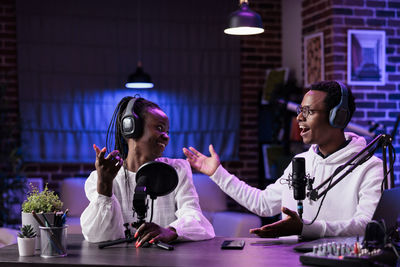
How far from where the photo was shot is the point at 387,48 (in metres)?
5.17

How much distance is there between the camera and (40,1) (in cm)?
621

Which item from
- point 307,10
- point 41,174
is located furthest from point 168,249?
point 41,174

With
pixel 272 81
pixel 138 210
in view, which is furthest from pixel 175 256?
pixel 272 81

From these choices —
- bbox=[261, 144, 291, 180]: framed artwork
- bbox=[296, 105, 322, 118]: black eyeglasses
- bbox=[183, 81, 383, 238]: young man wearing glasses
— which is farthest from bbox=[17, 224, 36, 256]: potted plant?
bbox=[261, 144, 291, 180]: framed artwork

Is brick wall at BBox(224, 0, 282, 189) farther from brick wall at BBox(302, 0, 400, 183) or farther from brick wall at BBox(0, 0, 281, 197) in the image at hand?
brick wall at BBox(302, 0, 400, 183)

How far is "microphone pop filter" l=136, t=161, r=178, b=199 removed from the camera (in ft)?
6.70

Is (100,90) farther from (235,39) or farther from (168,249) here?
(168,249)

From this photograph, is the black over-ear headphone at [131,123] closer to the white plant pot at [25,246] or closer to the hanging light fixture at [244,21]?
the white plant pot at [25,246]

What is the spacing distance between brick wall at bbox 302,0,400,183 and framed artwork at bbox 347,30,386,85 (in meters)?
0.05

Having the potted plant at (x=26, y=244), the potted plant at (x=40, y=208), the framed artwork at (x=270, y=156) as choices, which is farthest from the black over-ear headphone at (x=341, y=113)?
the framed artwork at (x=270, y=156)

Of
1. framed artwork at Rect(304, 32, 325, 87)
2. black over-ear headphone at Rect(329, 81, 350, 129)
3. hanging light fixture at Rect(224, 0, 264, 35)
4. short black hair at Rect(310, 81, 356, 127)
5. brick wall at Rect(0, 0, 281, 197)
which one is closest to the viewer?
black over-ear headphone at Rect(329, 81, 350, 129)

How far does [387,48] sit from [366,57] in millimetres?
226

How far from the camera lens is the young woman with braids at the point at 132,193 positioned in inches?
86.0

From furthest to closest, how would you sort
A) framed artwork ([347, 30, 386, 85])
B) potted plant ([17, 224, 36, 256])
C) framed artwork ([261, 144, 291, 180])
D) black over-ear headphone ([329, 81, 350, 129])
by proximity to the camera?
framed artwork ([261, 144, 291, 180]) < framed artwork ([347, 30, 386, 85]) < black over-ear headphone ([329, 81, 350, 129]) < potted plant ([17, 224, 36, 256])
